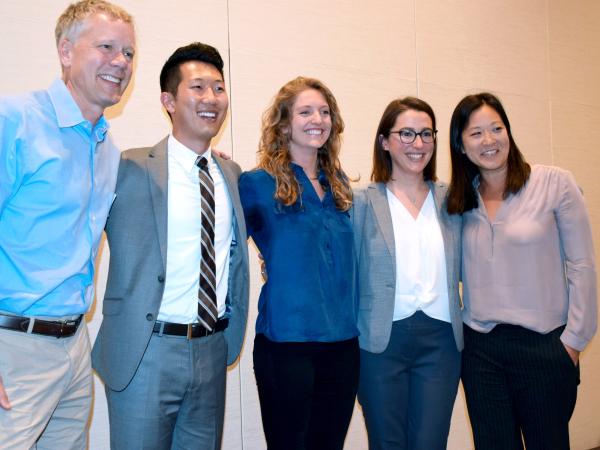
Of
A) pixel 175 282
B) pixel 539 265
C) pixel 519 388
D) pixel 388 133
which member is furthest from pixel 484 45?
pixel 175 282

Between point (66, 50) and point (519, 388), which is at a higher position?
point (66, 50)

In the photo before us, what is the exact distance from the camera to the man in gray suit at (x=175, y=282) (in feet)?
6.33

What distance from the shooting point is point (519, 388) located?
2.28 meters

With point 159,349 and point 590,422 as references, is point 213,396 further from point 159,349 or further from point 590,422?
point 590,422

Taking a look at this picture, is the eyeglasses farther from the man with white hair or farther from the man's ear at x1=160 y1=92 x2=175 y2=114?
the man with white hair

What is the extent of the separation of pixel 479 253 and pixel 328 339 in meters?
0.79

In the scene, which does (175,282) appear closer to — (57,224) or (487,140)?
(57,224)

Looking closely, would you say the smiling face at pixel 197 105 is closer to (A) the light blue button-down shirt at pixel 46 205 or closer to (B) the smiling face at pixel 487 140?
(A) the light blue button-down shirt at pixel 46 205

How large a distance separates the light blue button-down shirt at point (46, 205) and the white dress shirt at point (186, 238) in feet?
0.93

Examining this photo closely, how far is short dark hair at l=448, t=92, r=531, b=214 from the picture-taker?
2.46m

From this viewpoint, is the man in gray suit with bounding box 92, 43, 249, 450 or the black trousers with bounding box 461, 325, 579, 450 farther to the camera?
the black trousers with bounding box 461, 325, 579, 450

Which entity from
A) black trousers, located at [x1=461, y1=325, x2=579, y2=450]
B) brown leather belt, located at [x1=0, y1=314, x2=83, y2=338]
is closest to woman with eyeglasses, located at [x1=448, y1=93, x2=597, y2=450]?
black trousers, located at [x1=461, y1=325, x2=579, y2=450]

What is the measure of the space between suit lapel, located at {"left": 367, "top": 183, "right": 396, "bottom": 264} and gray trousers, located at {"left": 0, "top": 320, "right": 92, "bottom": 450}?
1.20 metres

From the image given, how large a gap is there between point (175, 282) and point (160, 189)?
1.09 ft
